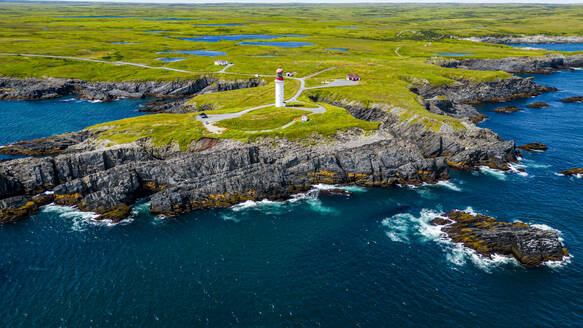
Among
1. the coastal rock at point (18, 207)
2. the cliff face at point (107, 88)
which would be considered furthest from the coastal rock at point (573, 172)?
the cliff face at point (107, 88)

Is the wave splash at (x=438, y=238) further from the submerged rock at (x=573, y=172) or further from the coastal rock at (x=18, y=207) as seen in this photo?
the coastal rock at (x=18, y=207)

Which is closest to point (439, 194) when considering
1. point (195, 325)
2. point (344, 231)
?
point (344, 231)

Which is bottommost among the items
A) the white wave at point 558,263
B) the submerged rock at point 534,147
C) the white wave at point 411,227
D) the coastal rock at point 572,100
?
the white wave at point 411,227

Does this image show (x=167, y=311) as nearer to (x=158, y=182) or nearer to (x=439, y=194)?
(x=158, y=182)

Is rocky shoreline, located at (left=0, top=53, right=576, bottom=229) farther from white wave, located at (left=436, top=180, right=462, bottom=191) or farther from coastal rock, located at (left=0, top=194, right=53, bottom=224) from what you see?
white wave, located at (left=436, top=180, right=462, bottom=191)

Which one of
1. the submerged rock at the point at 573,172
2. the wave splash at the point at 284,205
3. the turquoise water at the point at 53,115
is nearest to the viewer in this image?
the wave splash at the point at 284,205
